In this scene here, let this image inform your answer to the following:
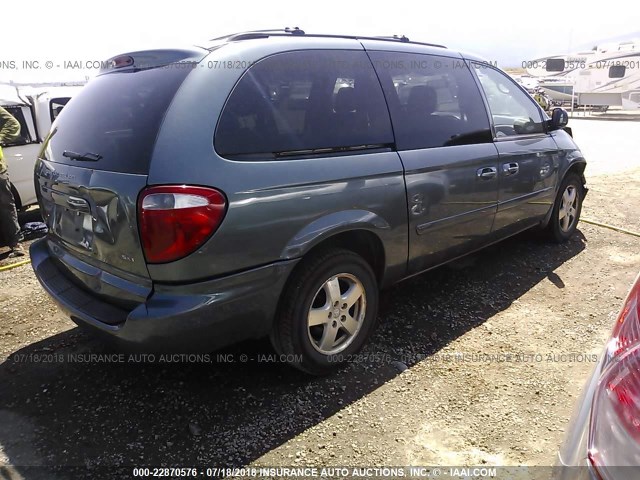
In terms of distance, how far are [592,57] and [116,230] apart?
2698 centimetres

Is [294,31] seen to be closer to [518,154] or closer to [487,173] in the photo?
[487,173]

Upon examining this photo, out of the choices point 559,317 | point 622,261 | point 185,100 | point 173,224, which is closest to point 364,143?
point 185,100

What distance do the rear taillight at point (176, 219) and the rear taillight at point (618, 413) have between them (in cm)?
158

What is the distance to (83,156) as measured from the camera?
8.12 ft

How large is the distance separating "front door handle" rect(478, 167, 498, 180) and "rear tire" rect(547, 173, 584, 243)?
142cm

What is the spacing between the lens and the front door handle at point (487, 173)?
3502 mm

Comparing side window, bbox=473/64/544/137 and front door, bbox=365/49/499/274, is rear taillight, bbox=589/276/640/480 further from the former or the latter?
side window, bbox=473/64/544/137

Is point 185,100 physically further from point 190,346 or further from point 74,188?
point 190,346

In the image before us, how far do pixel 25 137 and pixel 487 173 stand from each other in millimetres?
5927

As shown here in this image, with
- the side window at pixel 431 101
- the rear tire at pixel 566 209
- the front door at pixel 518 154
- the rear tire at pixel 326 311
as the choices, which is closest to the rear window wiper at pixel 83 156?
the rear tire at pixel 326 311

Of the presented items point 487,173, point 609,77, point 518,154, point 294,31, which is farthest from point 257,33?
point 609,77

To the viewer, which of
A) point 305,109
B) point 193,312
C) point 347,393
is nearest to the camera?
point 193,312

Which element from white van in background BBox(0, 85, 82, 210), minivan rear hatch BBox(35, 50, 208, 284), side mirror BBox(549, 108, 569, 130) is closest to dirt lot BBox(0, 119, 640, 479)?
minivan rear hatch BBox(35, 50, 208, 284)

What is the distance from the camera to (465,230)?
139 inches
